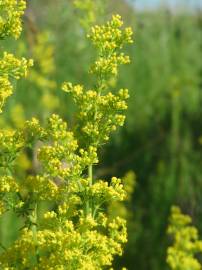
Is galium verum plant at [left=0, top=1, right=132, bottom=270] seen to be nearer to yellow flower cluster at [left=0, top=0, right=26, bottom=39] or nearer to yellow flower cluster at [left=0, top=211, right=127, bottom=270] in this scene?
yellow flower cluster at [left=0, top=211, right=127, bottom=270]

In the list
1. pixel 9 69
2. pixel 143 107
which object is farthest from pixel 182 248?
pixel 143 107

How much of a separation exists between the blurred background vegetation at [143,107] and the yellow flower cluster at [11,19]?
2.00 meters

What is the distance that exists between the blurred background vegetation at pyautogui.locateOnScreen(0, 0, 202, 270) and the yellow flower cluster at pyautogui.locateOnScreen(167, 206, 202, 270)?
130 cm

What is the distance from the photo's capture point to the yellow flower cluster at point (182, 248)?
323 centimetres

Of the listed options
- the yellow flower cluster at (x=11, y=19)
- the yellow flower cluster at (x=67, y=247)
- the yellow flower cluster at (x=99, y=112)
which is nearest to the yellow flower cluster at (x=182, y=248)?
the yellow flower cluster at (x=67, y=247)

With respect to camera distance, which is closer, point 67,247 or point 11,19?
point 67,247

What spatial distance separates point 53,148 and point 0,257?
40cm

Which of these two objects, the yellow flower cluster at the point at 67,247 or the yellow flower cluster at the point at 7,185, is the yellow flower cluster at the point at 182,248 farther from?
the yellow flower cluster at the point at 7,185

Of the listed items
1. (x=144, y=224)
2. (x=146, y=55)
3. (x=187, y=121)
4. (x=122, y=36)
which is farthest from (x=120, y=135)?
(x=122, y=36)

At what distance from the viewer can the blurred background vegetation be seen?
603cm

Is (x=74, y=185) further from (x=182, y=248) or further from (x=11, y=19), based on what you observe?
(x=182, y=248)

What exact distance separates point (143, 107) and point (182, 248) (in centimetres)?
606

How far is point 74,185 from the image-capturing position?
7.39 ft

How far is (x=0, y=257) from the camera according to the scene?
236 cm
